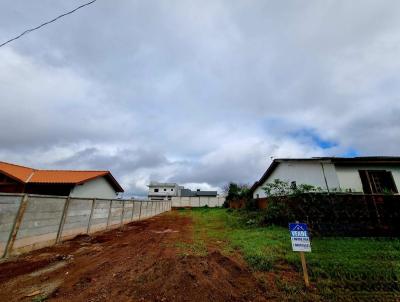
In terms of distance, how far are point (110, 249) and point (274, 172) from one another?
52.6 feet

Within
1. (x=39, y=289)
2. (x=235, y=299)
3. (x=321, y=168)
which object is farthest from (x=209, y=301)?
(x=321, y=168)

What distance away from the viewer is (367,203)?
9094mm

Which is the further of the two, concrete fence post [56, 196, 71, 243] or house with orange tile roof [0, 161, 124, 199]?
house with orange tile roof [0, 161, 124, 199]

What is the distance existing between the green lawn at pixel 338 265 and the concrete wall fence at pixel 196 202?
117 ft

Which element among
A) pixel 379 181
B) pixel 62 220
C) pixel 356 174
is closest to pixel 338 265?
pixel 62 220

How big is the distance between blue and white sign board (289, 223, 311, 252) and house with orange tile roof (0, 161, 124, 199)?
56.7 ft

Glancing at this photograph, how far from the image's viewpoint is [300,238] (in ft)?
14.7

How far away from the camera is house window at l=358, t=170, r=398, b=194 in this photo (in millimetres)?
12422

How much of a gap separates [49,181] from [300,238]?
19597 millimetres

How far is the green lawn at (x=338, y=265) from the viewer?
3.93 metres

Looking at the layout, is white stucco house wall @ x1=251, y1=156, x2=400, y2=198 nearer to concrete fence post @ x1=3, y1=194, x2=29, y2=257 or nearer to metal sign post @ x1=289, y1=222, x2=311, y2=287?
metal sign post @ x1=289, y1=222, x2=311, y2=287

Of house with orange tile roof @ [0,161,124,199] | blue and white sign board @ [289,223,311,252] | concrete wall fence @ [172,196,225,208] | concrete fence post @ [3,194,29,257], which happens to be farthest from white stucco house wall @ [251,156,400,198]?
concrete wall fence @ [172,196,225,208]

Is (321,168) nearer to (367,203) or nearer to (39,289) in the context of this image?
(367,203)

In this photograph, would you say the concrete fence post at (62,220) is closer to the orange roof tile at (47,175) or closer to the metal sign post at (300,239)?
the metal sign post at (300,239)
